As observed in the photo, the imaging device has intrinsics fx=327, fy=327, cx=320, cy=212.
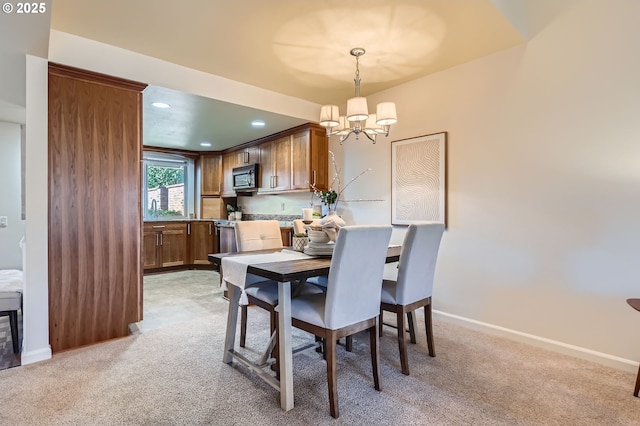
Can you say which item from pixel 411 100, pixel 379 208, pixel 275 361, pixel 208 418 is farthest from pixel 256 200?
pixel 208 418

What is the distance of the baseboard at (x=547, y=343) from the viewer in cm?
226

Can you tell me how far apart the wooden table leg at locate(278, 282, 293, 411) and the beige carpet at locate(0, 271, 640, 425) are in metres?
0.08

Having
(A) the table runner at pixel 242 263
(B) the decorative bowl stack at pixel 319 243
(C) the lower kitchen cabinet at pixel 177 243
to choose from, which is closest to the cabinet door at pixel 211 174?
(C) the lower kitchen cabinet at pixel 177 243

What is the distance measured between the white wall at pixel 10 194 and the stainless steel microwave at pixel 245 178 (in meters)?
2.79

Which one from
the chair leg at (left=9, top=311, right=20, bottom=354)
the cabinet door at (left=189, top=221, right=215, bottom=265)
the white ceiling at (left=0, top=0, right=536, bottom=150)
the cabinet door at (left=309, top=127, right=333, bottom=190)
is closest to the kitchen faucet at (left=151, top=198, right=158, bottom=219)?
the cabinet door at (left=189, top=221, right=215, bottom=265)

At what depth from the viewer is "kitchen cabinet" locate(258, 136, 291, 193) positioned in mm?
4595

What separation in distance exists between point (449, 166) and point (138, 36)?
289 cm

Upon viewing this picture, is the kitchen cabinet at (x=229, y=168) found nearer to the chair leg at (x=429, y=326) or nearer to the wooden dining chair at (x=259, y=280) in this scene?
the wooden dining chair at (x=259, y=280)

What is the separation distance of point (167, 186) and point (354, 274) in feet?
18.4

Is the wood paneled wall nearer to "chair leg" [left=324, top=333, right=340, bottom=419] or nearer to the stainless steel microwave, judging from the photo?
"chair leg" [left=324, top=333, right=340, bottom=419]

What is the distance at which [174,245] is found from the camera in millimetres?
5656

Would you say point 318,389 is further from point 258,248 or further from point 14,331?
point 14,331

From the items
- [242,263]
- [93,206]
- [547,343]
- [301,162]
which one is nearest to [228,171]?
[301,162]

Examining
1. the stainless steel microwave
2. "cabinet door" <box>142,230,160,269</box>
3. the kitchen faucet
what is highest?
the stainless steel microwave
